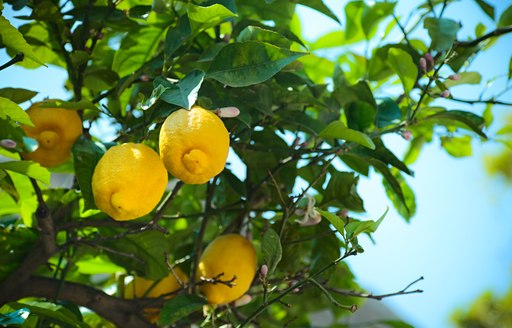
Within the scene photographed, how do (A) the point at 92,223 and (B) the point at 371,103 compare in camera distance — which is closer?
(A) the point at 92,223

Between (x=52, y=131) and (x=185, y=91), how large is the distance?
0.26 meters

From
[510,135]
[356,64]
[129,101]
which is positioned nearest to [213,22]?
[129,101]

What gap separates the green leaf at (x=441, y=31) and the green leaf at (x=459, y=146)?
0.83 feet

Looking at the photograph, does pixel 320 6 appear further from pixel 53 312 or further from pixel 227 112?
pixel 53 312

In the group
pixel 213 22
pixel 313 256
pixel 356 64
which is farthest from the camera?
pixel 356 64

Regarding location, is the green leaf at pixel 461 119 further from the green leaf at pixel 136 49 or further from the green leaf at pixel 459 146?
the green leaf at pixel 136 49

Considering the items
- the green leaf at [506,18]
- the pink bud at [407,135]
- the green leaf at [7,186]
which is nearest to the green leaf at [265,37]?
the pink bud at [407,135]

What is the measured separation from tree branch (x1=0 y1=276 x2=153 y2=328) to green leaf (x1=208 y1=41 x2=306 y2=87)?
41 cm

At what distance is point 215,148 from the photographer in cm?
66

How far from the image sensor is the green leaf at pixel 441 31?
3.13 ft

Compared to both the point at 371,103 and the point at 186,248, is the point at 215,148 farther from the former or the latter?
the point at 186,248

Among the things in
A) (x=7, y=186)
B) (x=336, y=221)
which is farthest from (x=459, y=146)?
(x=7, y=186)

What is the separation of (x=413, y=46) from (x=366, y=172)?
0.26 m

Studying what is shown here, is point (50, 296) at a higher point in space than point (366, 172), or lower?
lower
